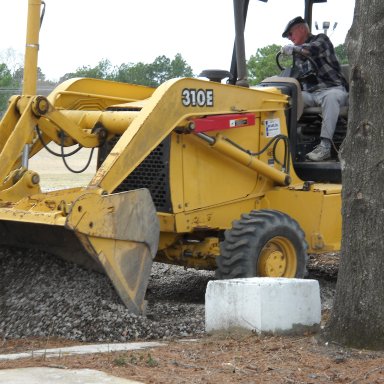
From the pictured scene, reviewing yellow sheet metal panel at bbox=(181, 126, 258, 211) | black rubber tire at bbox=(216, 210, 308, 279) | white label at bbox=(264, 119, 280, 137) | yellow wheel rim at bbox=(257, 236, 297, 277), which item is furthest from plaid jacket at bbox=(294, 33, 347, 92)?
yellow wheel rim at bbox=(257, 236, 297, 277)

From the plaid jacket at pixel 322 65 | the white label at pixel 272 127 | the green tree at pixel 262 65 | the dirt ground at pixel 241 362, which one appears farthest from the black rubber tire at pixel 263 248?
the green tree at pixel 262 65

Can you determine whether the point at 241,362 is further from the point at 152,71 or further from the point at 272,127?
the point at 152,71

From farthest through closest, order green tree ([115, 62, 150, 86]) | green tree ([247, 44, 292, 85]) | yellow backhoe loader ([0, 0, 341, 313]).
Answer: green tree ([115, 62, 150, 86]) → green tree ([247, 44, 292, 85]) → yellow backhoe loader ([0, 0, 341, 313])

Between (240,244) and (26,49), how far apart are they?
109 inches

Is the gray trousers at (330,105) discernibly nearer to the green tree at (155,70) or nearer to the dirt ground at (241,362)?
the dirt ground at (241,362)

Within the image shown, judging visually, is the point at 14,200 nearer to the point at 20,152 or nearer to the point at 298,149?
the point at 20,152

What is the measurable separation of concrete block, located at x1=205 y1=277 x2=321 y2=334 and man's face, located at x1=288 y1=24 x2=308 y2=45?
4.37 meters

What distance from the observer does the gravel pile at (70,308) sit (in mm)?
8016

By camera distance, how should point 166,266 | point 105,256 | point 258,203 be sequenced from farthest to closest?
point 166,266, point 258,203, point 105,256

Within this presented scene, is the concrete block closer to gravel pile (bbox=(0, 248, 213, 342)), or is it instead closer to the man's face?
gravel pile (bbox=(0, 248, 213, 342))

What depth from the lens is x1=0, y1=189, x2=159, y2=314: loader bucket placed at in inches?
316

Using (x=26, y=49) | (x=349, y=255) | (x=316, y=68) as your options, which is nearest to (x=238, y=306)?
(x=349, y=255)

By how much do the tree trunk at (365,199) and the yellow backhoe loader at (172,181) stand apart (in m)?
2.16

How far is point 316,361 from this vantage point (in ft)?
21.4
